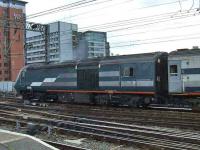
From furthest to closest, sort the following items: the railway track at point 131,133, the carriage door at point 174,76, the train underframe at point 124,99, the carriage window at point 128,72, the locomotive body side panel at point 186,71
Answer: the carriage window at point 128,72
the carriage door at point 174,76
the train underframe at point 124,99
the locomotive body side panel at point 186,71
the railway track at point 131,133

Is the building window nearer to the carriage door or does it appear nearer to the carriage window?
the carriage door

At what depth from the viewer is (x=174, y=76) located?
24.4 meters

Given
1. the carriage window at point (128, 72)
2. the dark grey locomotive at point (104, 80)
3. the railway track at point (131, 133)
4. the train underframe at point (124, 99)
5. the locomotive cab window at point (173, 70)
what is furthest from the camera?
the carriage window at point (128, 72)

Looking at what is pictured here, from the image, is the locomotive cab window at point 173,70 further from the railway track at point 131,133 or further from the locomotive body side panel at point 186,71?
the railway track at point 131,133

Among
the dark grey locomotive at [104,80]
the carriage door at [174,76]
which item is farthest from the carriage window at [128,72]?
the carriage door at [174,76]

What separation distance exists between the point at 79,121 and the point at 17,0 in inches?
3226

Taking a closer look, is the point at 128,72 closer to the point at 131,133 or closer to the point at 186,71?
the point at 186,71

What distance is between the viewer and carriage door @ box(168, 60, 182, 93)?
24047mm

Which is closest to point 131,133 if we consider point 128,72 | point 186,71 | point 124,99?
point 186,71

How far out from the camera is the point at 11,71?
113 metres

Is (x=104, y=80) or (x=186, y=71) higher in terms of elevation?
(x=186, y=71)

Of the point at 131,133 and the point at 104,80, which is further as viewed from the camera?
the point at 104,80

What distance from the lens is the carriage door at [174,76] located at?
24.0m

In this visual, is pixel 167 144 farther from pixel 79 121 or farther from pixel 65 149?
pixel 79 121
